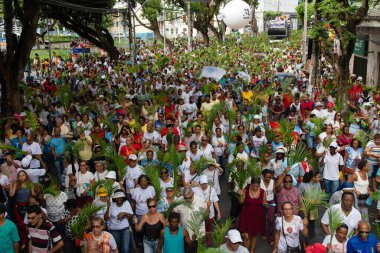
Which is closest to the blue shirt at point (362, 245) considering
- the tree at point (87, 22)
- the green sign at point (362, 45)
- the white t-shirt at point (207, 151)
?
the white t-shirt at point (207, 151)

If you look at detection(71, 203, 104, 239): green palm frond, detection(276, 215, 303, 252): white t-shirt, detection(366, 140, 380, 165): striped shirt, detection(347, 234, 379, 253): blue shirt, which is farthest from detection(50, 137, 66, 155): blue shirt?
detection(347, 234, 379, 253): blue shirt

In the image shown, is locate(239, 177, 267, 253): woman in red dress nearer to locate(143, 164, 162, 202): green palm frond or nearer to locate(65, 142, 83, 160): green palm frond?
locate(143, 164, 162, 202): green palm frond

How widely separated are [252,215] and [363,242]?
5.70 feet

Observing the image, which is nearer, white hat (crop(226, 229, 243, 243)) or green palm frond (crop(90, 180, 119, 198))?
white hat (crop(226, 229, 243, 243))

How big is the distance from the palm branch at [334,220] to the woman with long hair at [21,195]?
13.6 feet

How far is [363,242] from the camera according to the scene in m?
5.04

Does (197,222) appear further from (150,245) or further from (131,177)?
(131,177)

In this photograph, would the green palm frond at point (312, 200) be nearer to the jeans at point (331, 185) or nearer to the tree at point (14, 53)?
the jeans at point (331, 185)

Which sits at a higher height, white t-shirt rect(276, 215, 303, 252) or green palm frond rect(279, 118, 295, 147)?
green palm frond rect(279, 118, 295, 147)

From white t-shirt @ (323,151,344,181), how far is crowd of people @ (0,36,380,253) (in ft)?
0.06

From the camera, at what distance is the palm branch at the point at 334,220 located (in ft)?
17.3

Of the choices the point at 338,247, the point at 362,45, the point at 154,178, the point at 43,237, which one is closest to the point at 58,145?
the point at 154,178

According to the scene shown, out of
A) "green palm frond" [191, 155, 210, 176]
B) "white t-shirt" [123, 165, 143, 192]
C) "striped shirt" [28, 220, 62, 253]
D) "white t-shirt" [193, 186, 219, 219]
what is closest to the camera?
"striped shirt" [28, 220, 62, 253]

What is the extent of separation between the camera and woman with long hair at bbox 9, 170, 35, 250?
6820 millimetres
